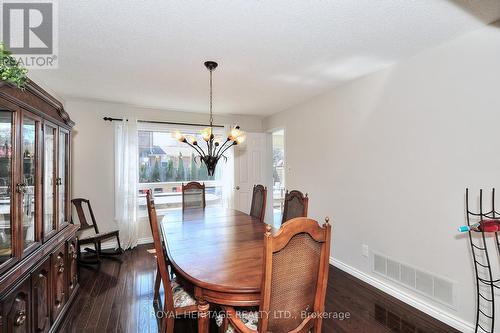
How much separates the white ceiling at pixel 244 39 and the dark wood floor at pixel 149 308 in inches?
95.9

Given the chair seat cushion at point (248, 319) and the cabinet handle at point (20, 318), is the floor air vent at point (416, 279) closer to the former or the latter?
the chair seat cushion at point (248, 319)

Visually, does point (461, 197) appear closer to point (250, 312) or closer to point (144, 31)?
point (250, 312)

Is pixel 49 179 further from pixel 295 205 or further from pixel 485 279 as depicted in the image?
pixel 485 279

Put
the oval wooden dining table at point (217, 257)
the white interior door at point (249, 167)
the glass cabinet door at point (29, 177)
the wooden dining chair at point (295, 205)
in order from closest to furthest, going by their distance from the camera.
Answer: the oval wooden dining table at point (217, 257)
the glass cabinet door at point (29, 177)
the wooden dining chair at point (295, 205)
the white interior door at point (249, 167)

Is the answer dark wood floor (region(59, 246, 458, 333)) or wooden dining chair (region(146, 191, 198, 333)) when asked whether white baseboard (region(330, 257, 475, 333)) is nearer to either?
dark wood floor (region(59, 246, 458, 333))

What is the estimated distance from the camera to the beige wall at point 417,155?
1.95m

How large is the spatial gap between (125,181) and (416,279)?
4.12 m

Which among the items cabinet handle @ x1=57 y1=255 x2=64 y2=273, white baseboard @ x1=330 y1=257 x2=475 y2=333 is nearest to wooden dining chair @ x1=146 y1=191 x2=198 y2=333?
cabinet handle @ x1=57 y1=255 x2=64 y2=273

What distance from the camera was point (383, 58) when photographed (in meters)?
2.45

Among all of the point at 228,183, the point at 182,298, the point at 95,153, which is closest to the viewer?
the point at 182,298

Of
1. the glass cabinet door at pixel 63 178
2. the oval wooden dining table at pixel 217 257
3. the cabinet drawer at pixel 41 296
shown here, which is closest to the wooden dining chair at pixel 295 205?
the oval wooden dining table at pixel 217 257

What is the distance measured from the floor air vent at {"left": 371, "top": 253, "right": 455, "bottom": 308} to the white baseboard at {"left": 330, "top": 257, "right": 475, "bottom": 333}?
0.08m

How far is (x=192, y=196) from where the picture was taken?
3.76 m

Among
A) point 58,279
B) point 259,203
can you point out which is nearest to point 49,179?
point 58,279
